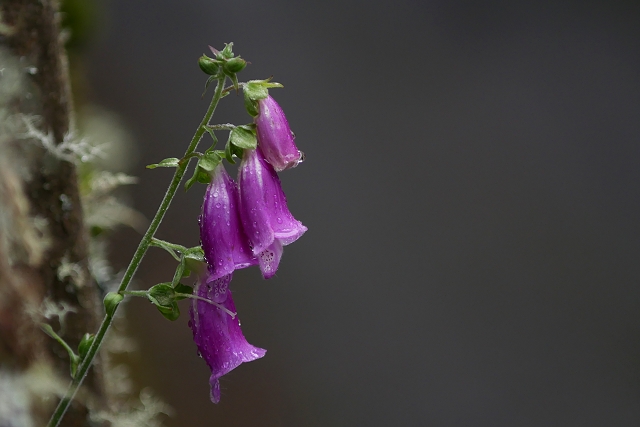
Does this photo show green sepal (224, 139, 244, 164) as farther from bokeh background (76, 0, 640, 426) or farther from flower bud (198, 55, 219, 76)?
bokeh background (76, 0, 640, 426)

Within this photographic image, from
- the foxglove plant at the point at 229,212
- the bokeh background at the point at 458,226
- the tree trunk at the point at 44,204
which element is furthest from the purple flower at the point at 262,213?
the bokeh background at the point at 458,226

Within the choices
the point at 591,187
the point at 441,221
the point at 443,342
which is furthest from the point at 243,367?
the point at 591,187

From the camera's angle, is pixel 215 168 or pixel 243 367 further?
pixel 243 367

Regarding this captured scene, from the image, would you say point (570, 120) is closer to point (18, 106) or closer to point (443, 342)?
point (443, 342)

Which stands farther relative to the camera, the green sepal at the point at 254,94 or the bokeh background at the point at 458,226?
the bokeh background at the point at 458,226

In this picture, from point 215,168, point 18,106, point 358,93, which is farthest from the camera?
point 358,93

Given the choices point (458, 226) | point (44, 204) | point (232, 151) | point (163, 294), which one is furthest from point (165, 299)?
point (458, 226)

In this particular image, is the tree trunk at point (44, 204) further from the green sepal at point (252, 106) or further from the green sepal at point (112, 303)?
the green sepal at point (252, 106)
